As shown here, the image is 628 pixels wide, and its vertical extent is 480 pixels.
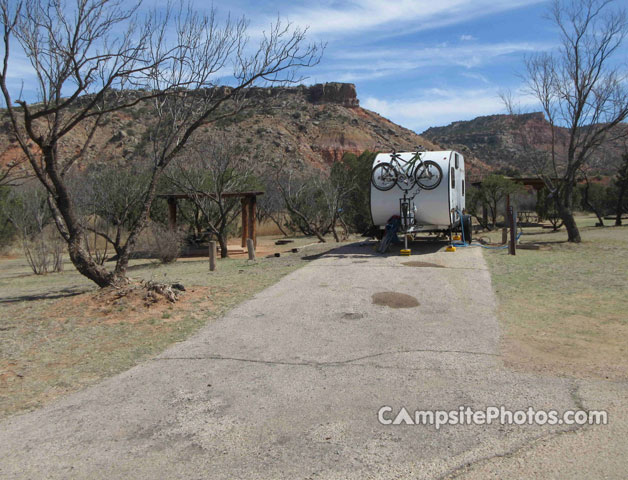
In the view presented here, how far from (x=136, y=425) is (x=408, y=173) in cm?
1228

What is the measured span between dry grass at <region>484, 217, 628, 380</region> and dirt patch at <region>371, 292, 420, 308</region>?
1.37 metres

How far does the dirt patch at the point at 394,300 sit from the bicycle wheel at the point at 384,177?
6.95 meters

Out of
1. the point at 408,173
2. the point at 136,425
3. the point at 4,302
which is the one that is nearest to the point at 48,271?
the point at 4,302

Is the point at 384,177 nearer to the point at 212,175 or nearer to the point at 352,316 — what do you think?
the point at 212,175

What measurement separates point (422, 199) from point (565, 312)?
7768mm

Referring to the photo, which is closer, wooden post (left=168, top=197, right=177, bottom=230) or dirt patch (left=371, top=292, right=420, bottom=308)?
dirt patch (left=371, top=292, right=420, bottom=308)

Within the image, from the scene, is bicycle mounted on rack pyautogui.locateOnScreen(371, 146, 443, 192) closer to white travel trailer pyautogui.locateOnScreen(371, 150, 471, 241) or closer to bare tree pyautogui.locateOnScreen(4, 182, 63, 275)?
white travel trailer pyautogui.locateOnScreen(371, 150, 471, 241)

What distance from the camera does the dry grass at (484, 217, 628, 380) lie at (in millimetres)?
5496

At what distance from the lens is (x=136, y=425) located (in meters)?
4.26

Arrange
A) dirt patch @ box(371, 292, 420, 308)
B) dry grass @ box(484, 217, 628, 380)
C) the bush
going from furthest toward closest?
the bush → dirt patch @ box(371, 292, 420, 308) → dry grass @ box(484, 217, 628, 380)

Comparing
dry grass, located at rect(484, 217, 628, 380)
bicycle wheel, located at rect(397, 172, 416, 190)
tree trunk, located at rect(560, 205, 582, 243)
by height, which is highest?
bicycle wheel, located at rect(397, 172, 416, 190)

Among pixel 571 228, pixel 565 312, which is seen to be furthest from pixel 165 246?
pixel 565 312

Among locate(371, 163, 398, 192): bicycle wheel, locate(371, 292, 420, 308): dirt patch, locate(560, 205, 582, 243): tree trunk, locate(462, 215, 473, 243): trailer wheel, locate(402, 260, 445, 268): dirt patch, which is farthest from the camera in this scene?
locate(560, 205, 582, 243): tree trunk

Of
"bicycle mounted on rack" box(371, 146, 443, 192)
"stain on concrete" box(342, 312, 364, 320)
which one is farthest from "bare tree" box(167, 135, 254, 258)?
"stain on concrete" box(342, 312, 364, 320)
